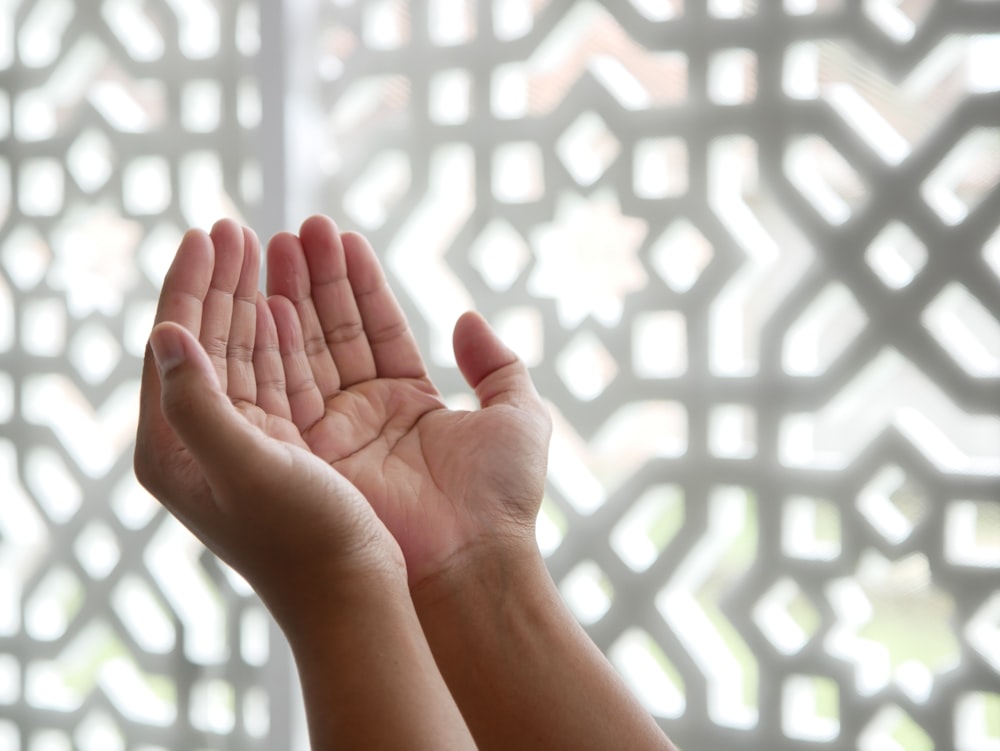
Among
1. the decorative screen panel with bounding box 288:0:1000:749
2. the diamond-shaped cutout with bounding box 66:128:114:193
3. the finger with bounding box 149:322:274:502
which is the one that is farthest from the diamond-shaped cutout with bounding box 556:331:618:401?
the diamond-shaped cutout with bounding box 66:128:114:193

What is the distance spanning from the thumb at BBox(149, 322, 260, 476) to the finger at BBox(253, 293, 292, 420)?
0.70ft

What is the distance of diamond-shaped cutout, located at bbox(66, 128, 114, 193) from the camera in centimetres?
142

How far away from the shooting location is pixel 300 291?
909 mm

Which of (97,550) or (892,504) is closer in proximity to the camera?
(892,504)

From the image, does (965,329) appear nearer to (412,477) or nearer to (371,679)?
(412,477)

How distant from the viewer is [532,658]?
782 millimetres

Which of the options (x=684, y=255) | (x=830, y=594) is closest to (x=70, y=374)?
(x=684, y=255)

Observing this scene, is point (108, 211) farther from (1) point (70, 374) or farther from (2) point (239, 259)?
(2) point (239, 259)

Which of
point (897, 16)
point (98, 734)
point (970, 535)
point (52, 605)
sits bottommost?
point (98, 734)

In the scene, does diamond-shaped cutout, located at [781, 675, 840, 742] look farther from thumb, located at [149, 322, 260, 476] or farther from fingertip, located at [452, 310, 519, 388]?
thumb, located at [149, 322, 260, 476]

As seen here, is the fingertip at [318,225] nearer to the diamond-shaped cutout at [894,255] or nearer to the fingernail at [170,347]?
the fingernail at [170,347]

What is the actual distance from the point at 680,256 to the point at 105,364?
2.90 feet

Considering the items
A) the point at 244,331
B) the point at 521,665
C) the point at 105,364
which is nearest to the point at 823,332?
the point at 521,665

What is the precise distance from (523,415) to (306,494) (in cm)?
29
